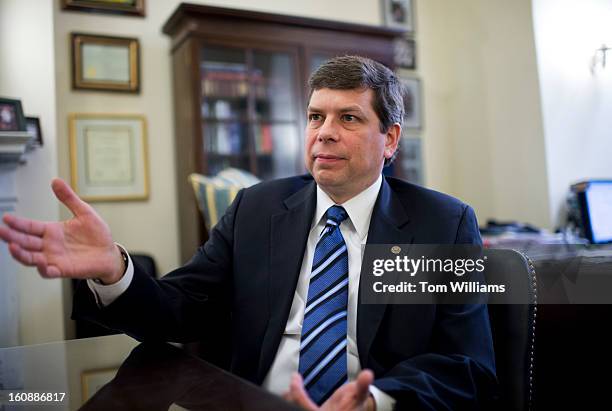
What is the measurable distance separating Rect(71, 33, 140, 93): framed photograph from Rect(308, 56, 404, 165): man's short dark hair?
2.49 metres

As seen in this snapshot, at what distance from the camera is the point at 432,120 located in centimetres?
464

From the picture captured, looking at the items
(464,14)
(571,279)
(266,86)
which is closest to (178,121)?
(266,86)

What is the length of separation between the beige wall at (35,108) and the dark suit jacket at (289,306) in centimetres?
181

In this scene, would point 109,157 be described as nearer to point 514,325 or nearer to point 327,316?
point 327,316

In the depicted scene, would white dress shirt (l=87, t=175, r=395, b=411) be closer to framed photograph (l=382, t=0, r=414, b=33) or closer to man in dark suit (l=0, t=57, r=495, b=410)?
man in dark suit (l=0, t=57, r=495, b=410)

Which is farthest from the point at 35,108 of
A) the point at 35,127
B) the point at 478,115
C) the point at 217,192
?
the point at 478,115

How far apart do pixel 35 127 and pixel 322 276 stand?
2.20 meters

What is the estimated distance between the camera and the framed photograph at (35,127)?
2.77 metres

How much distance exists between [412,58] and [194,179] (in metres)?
2.41

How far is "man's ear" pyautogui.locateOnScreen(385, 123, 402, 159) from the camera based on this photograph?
1319 millimetres

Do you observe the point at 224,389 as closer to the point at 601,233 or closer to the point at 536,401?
the point at 536,401

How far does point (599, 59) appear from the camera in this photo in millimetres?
1422

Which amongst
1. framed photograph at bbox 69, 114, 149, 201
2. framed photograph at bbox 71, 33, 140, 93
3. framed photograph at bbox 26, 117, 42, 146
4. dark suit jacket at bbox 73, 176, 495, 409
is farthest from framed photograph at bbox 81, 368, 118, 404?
framed photograph at bbox 71, 33, 140, 93

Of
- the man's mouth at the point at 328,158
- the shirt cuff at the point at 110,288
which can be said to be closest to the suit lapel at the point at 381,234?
the man's mouth at the point at 328,158
